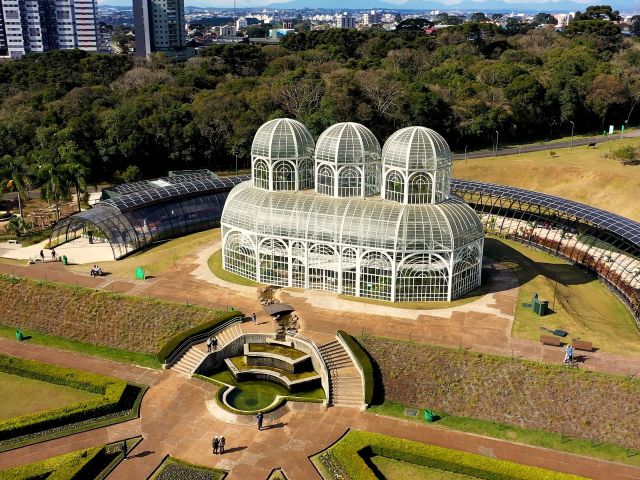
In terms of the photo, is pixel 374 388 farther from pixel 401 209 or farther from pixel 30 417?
pixel 30 417

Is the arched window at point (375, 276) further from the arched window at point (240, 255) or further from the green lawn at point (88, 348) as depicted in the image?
the green lawn at point (88, 348)

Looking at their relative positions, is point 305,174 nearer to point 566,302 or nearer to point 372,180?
point 372,180

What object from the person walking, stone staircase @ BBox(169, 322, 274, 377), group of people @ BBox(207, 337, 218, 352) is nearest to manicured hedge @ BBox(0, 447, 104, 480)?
the person walking

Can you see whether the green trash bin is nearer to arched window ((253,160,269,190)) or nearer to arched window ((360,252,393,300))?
arched window ((360,252,393,300))

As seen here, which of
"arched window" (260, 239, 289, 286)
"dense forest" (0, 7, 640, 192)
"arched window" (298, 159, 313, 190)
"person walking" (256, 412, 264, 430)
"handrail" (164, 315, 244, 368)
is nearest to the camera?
"person walking" (256, 412, 264, 430)

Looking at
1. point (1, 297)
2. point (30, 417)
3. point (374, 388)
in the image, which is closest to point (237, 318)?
point (374, 388)

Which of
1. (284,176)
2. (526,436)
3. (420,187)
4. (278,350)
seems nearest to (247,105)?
(284,176)

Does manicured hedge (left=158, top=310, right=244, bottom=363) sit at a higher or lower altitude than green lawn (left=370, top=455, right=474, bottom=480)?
higher

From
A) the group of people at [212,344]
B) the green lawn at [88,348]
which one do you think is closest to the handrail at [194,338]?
the green lawn at [88,348]
